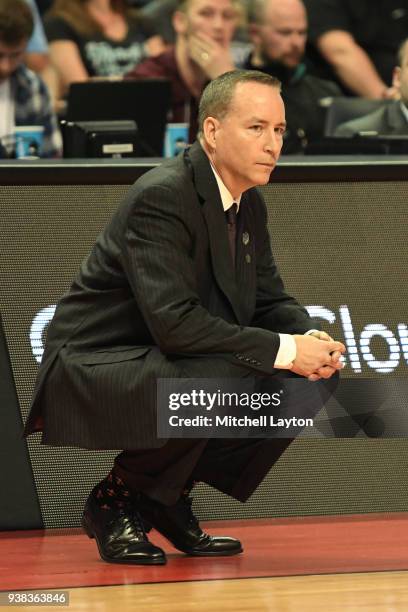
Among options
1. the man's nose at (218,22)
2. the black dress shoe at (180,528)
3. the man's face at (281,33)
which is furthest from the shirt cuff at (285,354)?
the man's nose at (218,22)

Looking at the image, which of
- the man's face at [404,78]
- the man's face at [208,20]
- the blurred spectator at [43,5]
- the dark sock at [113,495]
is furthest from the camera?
the blurred spectator at [43,5]

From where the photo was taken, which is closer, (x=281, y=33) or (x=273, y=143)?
(x=273, y=143)

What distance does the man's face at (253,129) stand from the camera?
3539 mm

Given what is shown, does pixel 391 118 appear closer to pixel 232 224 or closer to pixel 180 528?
pixel 232 224

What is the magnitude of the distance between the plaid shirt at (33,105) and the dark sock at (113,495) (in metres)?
3.60

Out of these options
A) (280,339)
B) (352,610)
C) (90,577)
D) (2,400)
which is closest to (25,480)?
(2,400)

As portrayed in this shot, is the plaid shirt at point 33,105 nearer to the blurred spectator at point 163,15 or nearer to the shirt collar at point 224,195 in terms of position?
the blurred spectator at point 163,15

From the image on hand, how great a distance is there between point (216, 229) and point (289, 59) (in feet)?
13.9

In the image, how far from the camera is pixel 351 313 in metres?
4.32

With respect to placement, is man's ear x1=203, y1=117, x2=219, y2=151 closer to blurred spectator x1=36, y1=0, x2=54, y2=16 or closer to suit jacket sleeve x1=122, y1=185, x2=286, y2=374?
suit jacket sleeve x1=122, y1=185, x2=286, y2=374

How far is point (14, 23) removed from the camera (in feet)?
22.8

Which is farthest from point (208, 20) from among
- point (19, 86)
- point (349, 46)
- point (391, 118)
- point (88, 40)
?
point (391, 118)

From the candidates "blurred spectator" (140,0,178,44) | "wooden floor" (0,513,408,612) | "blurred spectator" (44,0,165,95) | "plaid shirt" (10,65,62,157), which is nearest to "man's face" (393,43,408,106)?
"plaid shirt" (10,65,62,157)

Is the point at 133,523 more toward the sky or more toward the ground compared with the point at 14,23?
more toward the ground
